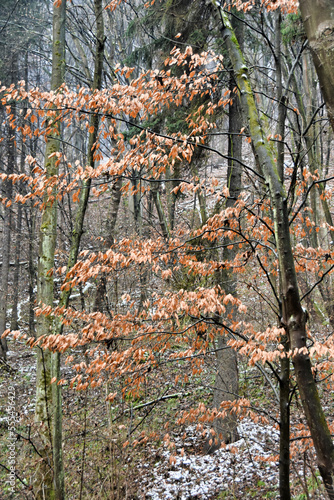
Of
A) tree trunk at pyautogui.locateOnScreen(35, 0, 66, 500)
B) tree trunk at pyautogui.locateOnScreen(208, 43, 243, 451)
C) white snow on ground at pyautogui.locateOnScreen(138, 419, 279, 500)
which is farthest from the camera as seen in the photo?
tree trunk at pyautogui.locateOnScreen(208, 43, 243, 451)

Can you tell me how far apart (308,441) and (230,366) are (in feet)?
10.3

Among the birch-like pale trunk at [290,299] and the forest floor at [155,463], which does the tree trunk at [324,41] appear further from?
the forest floor at [155,463]

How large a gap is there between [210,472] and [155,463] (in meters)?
1.14

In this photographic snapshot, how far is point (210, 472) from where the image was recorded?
593 cm

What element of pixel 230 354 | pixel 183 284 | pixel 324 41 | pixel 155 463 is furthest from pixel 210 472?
pixel 324 41

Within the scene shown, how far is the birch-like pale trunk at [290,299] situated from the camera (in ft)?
9.20

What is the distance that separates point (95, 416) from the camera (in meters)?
6.96

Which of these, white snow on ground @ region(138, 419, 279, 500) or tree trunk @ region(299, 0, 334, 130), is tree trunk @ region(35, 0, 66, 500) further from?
tree trunk @ region(299, 0, 334, 130)

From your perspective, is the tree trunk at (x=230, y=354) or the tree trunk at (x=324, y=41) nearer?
the tree trunk at (x=324, y=41)

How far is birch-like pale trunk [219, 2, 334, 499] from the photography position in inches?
110

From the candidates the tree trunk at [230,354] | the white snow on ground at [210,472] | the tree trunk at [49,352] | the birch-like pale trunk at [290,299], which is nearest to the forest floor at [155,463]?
the white snow on ground at [210,472]

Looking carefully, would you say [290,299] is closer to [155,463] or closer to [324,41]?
[324,41]

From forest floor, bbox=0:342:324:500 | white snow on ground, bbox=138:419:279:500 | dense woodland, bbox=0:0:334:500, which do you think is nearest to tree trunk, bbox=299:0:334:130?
dense woodland, bbox=0:0:334:500

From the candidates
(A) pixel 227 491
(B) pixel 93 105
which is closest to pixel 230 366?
(A) pixel 227 491
